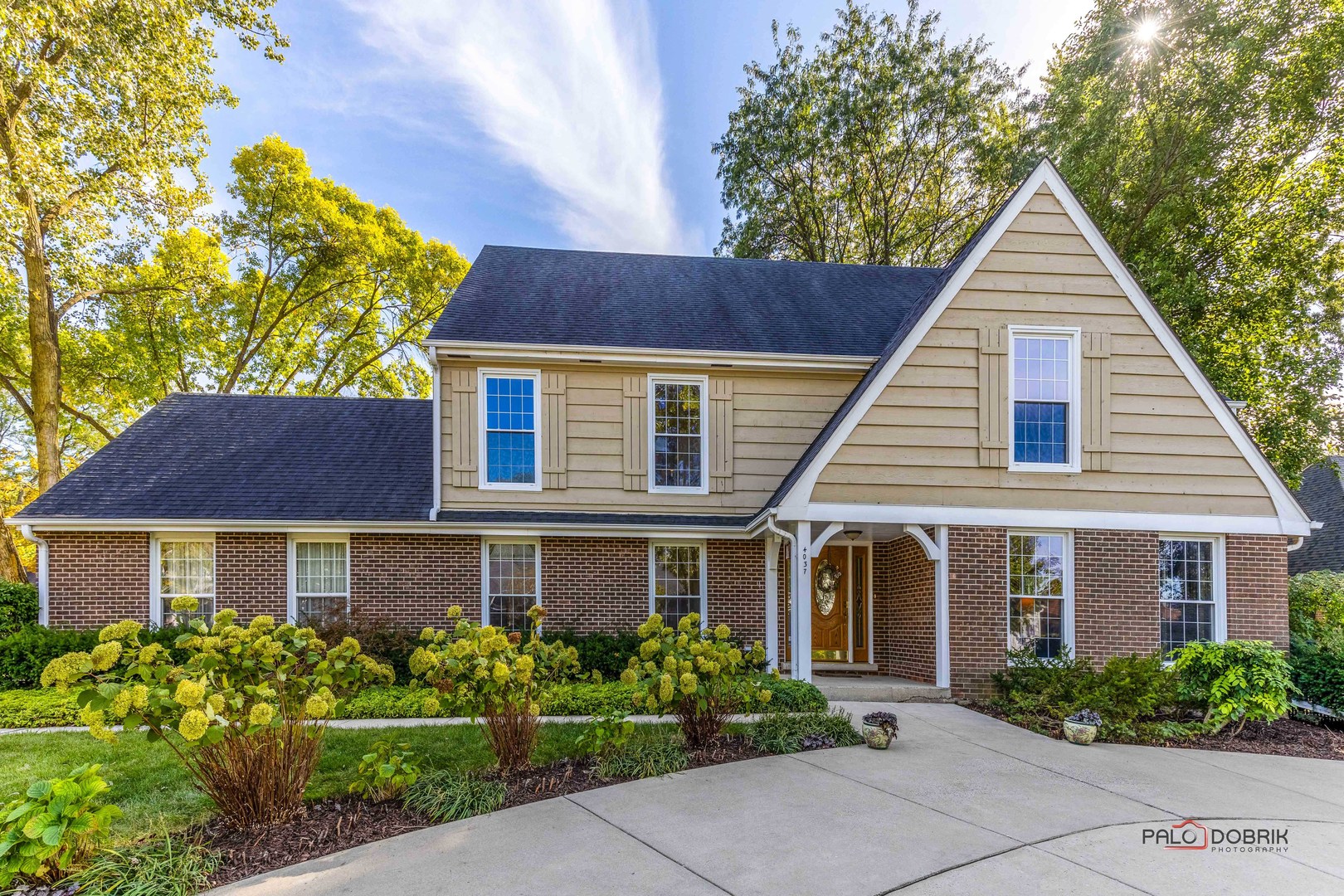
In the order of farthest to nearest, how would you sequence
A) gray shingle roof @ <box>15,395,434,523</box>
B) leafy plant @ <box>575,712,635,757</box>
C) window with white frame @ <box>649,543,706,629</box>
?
1. window with white frame @ <box>649,543,706,629</box>
2. gray shingle roof @ <box>15,395,434,523</box>
3. leafy plant @ <box>575,712,635,757</box>

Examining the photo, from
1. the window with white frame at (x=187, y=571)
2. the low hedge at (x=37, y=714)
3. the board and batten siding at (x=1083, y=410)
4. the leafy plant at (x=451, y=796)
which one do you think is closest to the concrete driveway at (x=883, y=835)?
the leafy plant at (x=451, y=796)

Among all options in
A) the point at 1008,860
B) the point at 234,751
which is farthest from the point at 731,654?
the point at 234,751

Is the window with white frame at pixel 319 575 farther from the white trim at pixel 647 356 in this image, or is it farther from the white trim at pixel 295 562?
the white trim at pixel 647 356

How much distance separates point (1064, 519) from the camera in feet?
30.0

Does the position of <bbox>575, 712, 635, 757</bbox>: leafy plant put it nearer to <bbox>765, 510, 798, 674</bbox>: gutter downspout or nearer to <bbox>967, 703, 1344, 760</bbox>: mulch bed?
<bbox>765, 510, 798, 674</bbox>: gutter downspout

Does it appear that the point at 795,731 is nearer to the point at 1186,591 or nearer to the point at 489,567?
the point at 489,567

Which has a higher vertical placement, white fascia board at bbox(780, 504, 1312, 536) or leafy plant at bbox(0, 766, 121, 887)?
white fascia board at bbox(780, 504, 1312, 536)

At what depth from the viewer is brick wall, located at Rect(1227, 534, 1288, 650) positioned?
9227mm

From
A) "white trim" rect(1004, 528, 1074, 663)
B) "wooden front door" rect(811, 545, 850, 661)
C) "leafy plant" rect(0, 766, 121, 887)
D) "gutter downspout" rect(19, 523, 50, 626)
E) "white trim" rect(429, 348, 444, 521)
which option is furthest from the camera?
"wooden front door" rect(811, 545, 850, 661)

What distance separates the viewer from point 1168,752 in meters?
6.83

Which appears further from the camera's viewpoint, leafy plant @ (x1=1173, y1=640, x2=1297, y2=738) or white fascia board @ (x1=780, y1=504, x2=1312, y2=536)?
white fascia board @ (x1=780, y1=504, x2=1312, y2=536)

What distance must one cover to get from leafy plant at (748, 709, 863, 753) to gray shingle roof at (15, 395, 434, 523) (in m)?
6.49

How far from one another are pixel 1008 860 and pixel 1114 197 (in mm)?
15969

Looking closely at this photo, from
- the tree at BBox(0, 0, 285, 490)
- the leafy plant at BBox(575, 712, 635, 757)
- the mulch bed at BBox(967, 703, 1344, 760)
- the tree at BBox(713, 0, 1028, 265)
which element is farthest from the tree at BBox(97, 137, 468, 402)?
the mulch bed at BBox(967, 703, 1344, 760)
